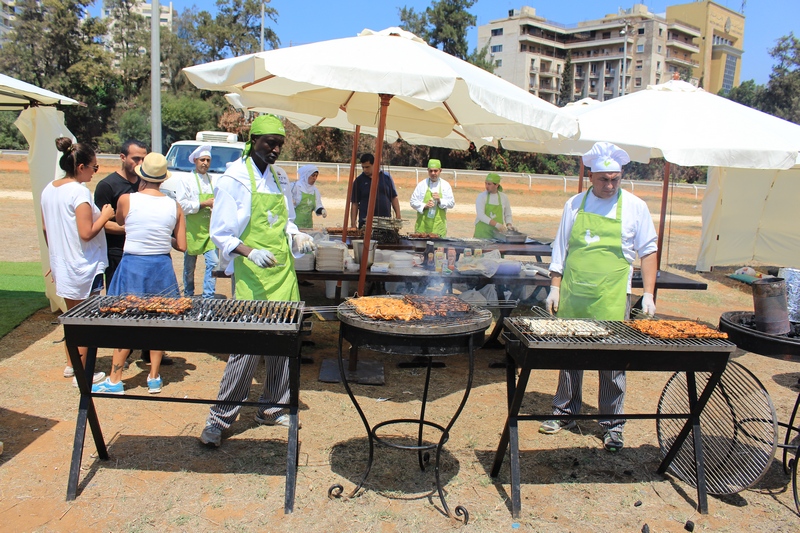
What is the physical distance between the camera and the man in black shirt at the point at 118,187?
5.04 m

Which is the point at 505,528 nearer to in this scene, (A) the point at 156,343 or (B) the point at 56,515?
(A) the point at 156,343

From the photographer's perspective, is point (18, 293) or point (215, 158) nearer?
point (18, 293)

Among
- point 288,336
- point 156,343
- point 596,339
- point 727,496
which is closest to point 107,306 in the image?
point 156,343

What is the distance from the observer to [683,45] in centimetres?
9344

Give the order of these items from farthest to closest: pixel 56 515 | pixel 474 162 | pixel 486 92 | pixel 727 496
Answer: pixel 474 162, pixel 486 92, pixel 727 496, pixel 56 515

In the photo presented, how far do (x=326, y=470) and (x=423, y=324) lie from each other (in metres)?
1.23

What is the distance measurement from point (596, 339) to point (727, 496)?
142 cm

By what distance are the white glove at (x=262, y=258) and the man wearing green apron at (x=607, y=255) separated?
6.50 feet

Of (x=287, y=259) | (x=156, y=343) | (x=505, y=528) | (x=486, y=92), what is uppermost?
(x=486, y=92)

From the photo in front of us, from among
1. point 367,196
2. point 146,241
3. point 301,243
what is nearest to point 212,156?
point 367,196

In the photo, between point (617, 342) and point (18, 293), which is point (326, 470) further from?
point (18, 293)

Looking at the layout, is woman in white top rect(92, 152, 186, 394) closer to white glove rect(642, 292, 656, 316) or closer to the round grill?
white glove rect(642, 292, 656, 316)

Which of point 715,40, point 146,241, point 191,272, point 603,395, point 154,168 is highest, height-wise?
point 715,40

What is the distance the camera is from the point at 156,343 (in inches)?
127
